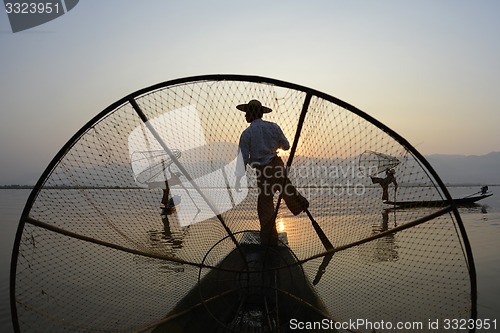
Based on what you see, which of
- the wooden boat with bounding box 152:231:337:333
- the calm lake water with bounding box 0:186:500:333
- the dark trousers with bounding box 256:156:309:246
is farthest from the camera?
the calm lake water with bounding box 0:186:500:333

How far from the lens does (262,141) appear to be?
3.91 metres

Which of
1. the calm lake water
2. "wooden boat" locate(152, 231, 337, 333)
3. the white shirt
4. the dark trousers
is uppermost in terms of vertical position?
the white shirt

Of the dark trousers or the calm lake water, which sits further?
the calm lake water

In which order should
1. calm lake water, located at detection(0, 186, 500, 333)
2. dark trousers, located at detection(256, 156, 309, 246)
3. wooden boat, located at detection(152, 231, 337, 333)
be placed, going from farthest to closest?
1. calm lake water, located at detection(0, 186, 500, 333)
2. dark trousers, located at detection(256, 156, 309, 246)
3. wooden boat, located at detection(152, 231, 337, 333)

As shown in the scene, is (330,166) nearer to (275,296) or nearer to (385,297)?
(275,296)

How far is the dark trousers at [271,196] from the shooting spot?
152 inches

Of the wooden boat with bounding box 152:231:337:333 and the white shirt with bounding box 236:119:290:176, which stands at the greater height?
the white shirt with bounding box 236:119:290:176

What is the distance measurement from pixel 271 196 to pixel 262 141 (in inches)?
27.4

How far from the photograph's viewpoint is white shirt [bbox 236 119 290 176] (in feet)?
12.7

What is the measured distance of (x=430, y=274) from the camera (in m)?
6.21

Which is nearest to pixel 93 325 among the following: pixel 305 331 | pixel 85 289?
pixel 85 289

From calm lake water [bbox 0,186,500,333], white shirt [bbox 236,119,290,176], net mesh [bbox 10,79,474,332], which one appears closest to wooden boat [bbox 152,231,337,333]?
net mesh [bbox 10,79,474,332]

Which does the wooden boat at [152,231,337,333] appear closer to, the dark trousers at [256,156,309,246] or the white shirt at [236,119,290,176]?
the dark trousers at [256,156,309,246]

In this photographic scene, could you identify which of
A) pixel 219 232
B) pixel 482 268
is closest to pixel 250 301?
pixel 219 232
